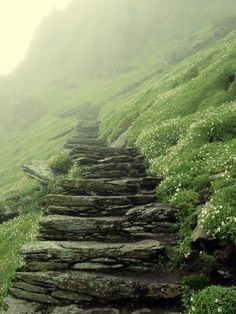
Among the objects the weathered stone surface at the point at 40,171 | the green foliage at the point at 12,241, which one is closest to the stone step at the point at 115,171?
the green foliage at the point at 12,241

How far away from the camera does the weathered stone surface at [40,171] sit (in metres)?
32.0

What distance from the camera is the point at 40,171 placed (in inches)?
1324

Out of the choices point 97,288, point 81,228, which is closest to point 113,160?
point 81,228

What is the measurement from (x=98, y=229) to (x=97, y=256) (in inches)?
76.2

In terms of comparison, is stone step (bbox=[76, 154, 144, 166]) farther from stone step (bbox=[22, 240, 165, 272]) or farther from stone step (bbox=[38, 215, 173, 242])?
stone step (bbox=[22, 240, 165, 272])

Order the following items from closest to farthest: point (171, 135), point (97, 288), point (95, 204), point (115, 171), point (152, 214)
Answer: point (97, 288) → point (152, 214) → point (95, 204) → point (115, 171) → point (171, 135)

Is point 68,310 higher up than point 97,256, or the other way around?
point 97,256

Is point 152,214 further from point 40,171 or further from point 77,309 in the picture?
point 40,171

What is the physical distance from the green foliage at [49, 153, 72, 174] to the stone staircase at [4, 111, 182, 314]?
11.5m

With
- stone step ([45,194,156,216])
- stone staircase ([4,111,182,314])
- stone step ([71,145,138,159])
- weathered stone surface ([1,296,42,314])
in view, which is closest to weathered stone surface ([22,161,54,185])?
stone step ([71,145,138,159])

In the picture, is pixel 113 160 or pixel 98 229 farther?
pixel 113 160

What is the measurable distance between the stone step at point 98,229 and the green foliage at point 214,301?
186 inches

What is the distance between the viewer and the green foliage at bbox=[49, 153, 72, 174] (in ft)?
109

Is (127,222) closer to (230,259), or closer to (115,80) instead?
(230,259)
